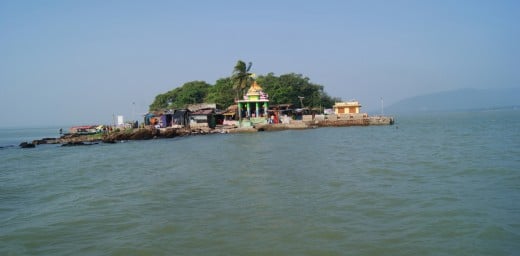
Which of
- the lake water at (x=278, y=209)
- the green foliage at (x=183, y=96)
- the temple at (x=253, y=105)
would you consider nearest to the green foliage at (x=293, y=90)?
the temple at (x=253, y=105)

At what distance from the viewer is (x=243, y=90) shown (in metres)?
50.5

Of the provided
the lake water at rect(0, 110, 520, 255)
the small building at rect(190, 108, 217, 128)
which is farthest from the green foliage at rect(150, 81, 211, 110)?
the lake water at rect(0, 110, 520, 255)

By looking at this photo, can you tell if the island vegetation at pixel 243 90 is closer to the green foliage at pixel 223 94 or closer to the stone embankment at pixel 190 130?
the green foliage at pixel 223 94

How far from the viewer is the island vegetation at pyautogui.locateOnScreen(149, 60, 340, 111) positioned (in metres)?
49.6

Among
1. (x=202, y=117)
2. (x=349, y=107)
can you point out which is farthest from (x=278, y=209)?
(x=349, y=107)

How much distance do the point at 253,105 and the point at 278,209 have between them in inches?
1514

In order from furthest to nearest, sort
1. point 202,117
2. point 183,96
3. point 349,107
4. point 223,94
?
point 183,96
point 223,94
point 349,107
point 202,117

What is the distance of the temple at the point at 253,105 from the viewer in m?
44.8

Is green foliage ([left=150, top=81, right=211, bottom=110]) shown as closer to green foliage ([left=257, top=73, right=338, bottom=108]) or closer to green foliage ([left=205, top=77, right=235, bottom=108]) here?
green foliage ([left=205, top=77, right=235, bottom=108])

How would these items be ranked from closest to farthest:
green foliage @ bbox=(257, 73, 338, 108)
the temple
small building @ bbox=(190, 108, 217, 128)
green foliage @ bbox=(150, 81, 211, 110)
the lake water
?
the lake water < the temple < small building @ bbox=(190, 108, 217, 128) < green foliage @ bbox=(257, 73, 338, 108) < green foliage @ bbox=(150, 81, 211, 110)

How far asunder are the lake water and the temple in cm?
2674

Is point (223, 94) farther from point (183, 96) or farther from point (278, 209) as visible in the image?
point (278, 209)

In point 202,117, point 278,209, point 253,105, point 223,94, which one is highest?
point 223,94

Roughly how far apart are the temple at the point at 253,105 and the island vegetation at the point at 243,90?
242cm
